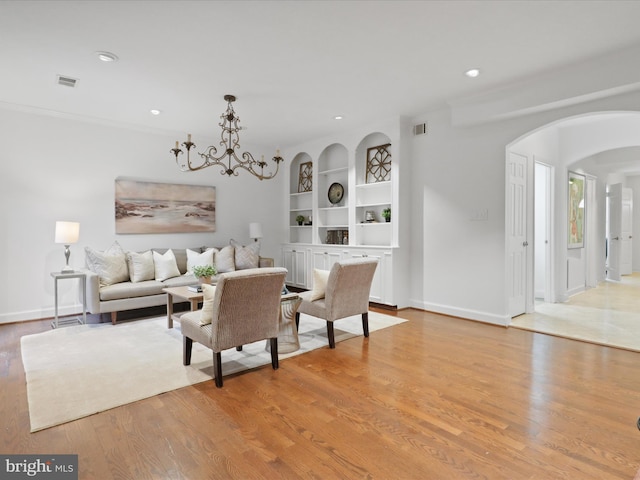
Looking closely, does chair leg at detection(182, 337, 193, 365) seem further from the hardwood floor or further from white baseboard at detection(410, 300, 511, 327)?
white baseboard at detection(410, 300, 511, 327)

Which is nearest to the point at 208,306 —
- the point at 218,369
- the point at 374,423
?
the point at 218,369

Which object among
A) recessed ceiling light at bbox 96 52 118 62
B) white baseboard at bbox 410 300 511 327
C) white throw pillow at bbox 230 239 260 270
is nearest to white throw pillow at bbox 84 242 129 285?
white throw pillow at bbox 230 239 260 270

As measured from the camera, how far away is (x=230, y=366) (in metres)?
3.21

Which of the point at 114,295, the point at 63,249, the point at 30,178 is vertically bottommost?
the point at 114,295

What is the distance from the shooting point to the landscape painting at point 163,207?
5.49 meters

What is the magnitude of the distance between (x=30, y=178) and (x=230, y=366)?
12.3ft

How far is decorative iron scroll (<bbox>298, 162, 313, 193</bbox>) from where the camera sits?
712cm

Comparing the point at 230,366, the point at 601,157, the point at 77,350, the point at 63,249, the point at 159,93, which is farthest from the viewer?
the point at 601,157

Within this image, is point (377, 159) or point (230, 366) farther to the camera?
point (377, 159)

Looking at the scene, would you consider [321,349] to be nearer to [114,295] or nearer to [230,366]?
[230,366]

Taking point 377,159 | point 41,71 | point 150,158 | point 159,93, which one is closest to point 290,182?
point 377,159

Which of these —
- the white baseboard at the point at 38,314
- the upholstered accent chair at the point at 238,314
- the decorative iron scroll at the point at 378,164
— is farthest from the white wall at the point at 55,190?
the upholstered accent chair at the point at 238,314

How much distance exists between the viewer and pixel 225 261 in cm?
587

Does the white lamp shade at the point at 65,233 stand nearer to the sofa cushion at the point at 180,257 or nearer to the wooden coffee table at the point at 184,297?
the sofa cushion at the point at 180,257
